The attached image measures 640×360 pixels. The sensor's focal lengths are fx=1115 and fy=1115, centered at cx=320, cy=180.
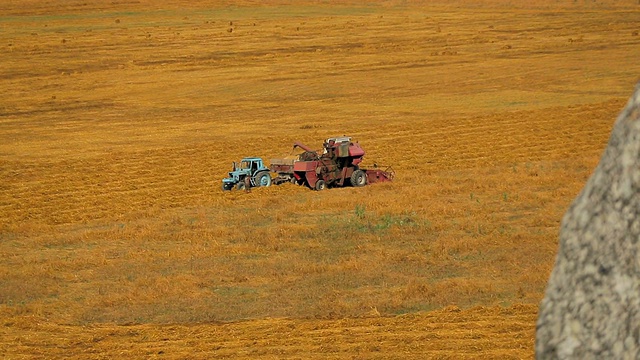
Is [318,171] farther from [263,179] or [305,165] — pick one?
A: [263,179]

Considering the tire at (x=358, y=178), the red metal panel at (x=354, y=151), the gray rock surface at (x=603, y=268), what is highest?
the red metal panel at (x=354, y=151)

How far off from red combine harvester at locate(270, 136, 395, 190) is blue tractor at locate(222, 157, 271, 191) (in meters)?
0.24

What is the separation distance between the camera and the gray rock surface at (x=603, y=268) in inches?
90.5

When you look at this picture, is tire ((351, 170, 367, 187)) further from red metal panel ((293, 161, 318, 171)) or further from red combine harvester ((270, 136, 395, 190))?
red metal panel ((293, 161, 318, 171))

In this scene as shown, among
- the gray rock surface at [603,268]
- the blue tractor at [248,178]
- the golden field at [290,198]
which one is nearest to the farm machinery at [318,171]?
the blue tractor at [248,178]

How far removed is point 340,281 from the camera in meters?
16.8

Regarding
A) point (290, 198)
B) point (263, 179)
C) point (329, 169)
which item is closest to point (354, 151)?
point (329, 169)

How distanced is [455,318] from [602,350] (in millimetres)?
11656

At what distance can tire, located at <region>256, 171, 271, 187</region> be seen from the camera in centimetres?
2439

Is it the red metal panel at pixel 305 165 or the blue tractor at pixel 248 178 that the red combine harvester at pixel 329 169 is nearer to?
the red metal panel at pixel 305 165

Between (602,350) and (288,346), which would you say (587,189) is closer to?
(602,350)

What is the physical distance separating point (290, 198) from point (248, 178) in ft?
4.26

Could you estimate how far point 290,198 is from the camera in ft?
77.0

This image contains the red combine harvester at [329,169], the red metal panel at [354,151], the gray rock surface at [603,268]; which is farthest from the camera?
the red combine harvester at [329,169]
